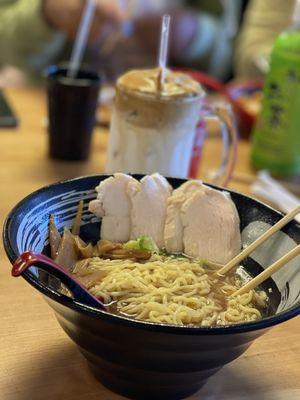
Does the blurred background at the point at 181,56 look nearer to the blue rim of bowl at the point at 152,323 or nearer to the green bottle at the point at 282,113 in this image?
the green bottle at the point at 282,113

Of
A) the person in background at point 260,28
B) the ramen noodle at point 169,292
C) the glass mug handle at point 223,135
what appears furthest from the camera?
the person in background at point 260,28

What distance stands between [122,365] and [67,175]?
68cm

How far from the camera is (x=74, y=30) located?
6.64 feet

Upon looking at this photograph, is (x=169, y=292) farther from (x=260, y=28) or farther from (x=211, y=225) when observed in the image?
(x=260, y=28)

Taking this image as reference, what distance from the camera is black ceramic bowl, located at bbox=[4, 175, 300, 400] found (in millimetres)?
540

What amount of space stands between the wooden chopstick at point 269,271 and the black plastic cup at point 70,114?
0.66m

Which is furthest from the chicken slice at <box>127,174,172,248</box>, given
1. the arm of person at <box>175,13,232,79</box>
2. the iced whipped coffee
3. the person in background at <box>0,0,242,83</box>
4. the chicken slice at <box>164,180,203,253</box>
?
the arm of person at <box>175,13,232,79</box>

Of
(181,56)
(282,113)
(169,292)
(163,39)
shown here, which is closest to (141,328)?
(169,292)

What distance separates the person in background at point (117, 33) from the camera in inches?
78.6

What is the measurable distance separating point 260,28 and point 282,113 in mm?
1040

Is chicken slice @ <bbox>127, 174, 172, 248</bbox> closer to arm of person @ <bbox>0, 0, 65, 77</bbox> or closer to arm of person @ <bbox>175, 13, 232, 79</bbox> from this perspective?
arm of person @ <bbox>0, 0, 65, 77</bbox>

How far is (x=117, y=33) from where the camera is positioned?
Result: 2098 millimetres

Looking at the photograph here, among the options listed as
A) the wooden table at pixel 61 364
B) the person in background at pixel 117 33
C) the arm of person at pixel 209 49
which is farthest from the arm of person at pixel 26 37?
the wooden table at pixel 61 364

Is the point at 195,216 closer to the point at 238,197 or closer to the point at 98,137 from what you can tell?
the point at 238,197
